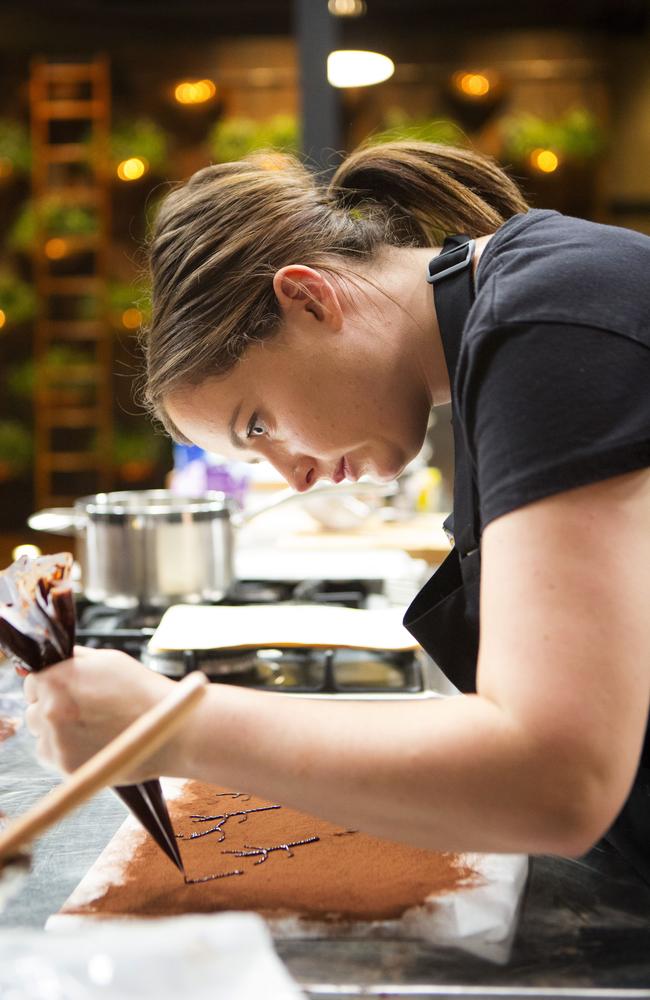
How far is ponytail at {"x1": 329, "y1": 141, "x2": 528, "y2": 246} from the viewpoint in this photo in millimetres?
1225

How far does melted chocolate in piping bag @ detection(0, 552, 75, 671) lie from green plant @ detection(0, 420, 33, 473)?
22.4ft

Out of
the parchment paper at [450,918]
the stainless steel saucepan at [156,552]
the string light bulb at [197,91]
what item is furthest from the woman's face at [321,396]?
the string light bulb at [197,91]

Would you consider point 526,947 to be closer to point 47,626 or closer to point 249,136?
point 47,626

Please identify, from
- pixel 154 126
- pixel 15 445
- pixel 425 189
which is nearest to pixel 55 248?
pixel 154 126

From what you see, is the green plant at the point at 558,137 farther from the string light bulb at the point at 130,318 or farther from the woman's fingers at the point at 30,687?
the woman's fingers at the point at 30,687

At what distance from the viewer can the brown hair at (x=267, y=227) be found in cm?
112

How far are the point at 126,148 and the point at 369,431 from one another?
6620mm

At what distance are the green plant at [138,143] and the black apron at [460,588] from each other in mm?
6584

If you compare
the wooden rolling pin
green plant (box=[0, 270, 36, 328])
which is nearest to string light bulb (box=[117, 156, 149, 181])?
green plant (box=[0, 270, 36, 328])

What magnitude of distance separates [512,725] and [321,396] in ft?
1.61

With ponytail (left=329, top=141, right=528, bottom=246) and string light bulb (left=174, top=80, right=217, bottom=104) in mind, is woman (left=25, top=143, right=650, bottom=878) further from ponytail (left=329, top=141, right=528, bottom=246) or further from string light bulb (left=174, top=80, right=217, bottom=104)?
string light bulb (left=174, top=80, right=217, bottom=104)

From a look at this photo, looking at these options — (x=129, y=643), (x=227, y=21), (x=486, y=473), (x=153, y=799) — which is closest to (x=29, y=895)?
(x=153, y=799)

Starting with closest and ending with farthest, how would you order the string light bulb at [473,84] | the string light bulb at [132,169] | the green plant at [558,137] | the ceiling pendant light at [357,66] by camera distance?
1. the ceiling pendant light at [357,66]
2. the green plant at [558,137]
3. the string light bulb at [473,84]
4. the string light bulb at [132,169]

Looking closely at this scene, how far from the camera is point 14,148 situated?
733cm
